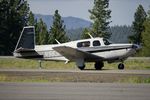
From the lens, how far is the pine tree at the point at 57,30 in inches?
3590

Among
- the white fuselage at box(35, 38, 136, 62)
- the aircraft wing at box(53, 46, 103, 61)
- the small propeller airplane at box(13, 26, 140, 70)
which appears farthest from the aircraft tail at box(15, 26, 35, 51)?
the white fuselage at box(35, 38, 136, 62)

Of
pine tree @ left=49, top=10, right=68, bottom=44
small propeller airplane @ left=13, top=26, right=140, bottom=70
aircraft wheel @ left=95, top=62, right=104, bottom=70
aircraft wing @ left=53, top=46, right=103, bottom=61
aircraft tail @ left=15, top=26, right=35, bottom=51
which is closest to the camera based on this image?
aircraft wing @ left=53, top=46, right=103, bottom=61

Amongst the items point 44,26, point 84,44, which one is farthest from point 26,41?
point 44,26

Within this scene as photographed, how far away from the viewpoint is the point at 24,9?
9244 centimetres

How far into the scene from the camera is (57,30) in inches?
3654

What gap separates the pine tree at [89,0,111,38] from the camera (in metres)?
87.7

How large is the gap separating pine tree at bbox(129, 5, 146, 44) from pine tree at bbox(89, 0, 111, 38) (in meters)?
13.5

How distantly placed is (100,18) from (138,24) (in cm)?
1735

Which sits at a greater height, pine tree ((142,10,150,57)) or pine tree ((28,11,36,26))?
pine tree ((28,11,36,26))

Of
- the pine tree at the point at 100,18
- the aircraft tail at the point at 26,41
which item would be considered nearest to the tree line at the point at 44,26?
the pine tree at the point at 100,18

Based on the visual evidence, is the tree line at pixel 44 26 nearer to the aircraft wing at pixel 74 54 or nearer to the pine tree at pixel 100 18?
the pine tree at pixel 100 18

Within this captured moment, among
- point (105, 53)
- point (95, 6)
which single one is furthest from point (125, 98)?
point (95, 6)

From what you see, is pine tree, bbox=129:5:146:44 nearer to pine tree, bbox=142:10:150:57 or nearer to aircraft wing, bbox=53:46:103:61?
pine tree, bbox=142:10:150:57

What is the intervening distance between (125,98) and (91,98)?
1.00 m
